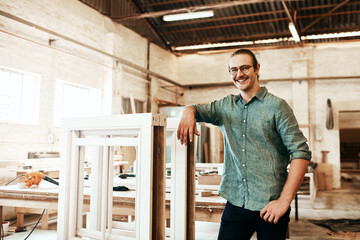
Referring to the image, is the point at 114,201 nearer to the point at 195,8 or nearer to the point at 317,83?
the point at 195,8

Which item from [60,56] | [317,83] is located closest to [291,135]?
[60,56]

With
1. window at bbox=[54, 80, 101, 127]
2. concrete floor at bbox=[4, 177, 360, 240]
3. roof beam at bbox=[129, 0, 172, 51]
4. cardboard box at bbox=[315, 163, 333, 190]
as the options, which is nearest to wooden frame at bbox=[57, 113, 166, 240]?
concrete floor at bbox=[4, 177, 360, 240]

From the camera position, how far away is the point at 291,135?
1.39m

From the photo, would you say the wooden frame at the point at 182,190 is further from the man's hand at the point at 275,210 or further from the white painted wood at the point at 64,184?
the white painted wood at the point at 64,184

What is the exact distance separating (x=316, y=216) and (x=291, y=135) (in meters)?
4.78

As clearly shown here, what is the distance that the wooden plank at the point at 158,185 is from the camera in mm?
1407

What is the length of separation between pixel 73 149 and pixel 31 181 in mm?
996

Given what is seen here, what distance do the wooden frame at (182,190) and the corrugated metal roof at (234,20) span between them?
5.89 meters

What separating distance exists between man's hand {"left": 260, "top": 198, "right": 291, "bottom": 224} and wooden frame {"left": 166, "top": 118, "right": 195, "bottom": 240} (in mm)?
384

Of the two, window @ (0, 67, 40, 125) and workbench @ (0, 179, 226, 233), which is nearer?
workbench @ (0, 179, 226, 233)

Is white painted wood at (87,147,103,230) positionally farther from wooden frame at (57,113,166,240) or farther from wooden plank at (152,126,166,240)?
wooden plank at (152,126,166,240)

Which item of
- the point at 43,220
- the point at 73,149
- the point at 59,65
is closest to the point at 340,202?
the point at 43,220

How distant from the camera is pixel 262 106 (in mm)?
1491

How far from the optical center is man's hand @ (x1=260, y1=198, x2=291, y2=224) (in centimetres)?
136
